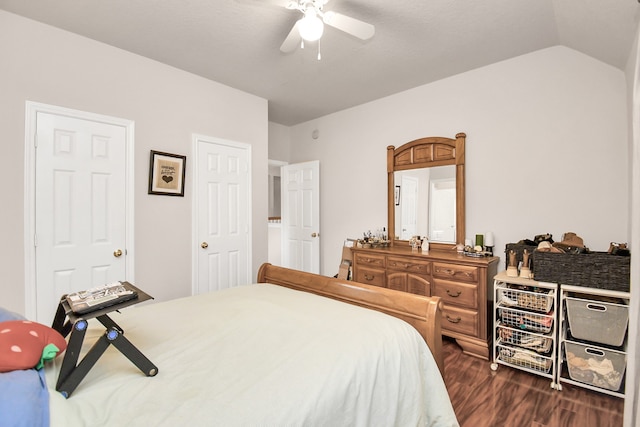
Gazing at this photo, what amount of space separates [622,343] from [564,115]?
1807mm

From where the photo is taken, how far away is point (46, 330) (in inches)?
42.3

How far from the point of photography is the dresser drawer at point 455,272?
2.55m

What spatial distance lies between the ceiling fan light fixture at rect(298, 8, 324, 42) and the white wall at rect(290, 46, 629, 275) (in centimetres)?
199

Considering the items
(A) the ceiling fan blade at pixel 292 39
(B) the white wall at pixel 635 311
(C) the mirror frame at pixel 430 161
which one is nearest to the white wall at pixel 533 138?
(C) the mirror frame at pixel 430 161

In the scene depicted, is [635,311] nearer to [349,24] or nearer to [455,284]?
[455,284]

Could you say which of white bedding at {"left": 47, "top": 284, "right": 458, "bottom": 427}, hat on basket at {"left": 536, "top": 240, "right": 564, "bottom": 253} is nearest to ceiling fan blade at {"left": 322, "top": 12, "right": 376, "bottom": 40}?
white bedding at {"left": 47, "top": 284, "right": 458, "bottom": 427}

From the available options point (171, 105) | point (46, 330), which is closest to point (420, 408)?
point (46, 330)

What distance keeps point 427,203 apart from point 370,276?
1.06m

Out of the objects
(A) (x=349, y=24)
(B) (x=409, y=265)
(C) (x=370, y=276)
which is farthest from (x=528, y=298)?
(A) (x=349, y=24)

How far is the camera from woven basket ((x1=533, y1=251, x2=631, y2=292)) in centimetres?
190

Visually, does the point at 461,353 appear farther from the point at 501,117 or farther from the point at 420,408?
the point at 501,117

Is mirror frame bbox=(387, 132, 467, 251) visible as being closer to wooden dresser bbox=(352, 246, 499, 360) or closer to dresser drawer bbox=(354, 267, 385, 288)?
wooden dresser bbox=(352, 246, 499, 360)

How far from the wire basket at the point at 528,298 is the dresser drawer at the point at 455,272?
0.24m

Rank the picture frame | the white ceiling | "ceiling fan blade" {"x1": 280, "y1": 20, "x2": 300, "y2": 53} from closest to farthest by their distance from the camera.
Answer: "ceiling fan blade" {"x1": 280, "y1": 20, "x2": 300, "y2": 53} → the white ceiling → the picture frame
